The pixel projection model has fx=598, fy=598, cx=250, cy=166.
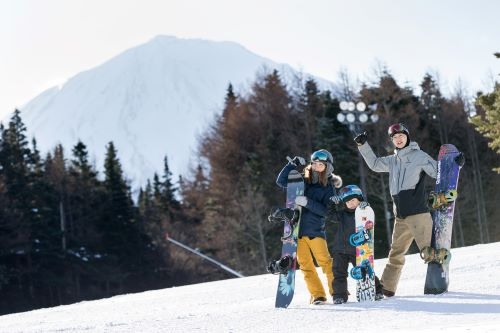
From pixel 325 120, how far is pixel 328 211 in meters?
27.7

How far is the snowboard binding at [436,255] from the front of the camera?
5.70 m

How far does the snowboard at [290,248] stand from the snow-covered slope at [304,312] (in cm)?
14

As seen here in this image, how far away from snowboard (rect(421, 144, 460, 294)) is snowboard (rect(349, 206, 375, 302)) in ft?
1.81

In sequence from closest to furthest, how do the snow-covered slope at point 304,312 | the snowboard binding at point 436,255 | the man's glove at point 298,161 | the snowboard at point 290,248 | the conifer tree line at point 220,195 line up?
the snow-covered slope at point 304,312 → the snowboard binding at point 436,255 → the snowboard at point 290,248 → the man's glove at point 298,161 → the conifer tree line at point 220,195

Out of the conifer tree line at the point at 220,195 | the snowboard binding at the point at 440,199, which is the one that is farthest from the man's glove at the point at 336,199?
the conifer tree line at the point at 220,195

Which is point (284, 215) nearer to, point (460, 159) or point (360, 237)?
point (360, 237)

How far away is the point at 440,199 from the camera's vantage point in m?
5.91

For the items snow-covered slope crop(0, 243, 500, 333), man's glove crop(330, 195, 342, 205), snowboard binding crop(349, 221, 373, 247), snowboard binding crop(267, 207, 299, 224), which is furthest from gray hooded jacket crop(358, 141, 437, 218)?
snowboard binding crop(267, 207, 299, 224)

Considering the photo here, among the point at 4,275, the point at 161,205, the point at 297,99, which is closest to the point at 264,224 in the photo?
the point at 297,99

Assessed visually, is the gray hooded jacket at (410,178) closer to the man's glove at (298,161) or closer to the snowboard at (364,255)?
the snowboard at (364,255)

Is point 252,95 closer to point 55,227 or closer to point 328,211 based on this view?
point 55,227

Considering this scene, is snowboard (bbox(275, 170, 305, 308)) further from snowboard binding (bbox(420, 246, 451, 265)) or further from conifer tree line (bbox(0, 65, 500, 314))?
conifer tree line (bbox(0, 65, 500, 314))

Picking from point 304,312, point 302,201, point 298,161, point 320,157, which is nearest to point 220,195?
point 298,161

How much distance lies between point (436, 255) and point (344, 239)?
2.89ft
